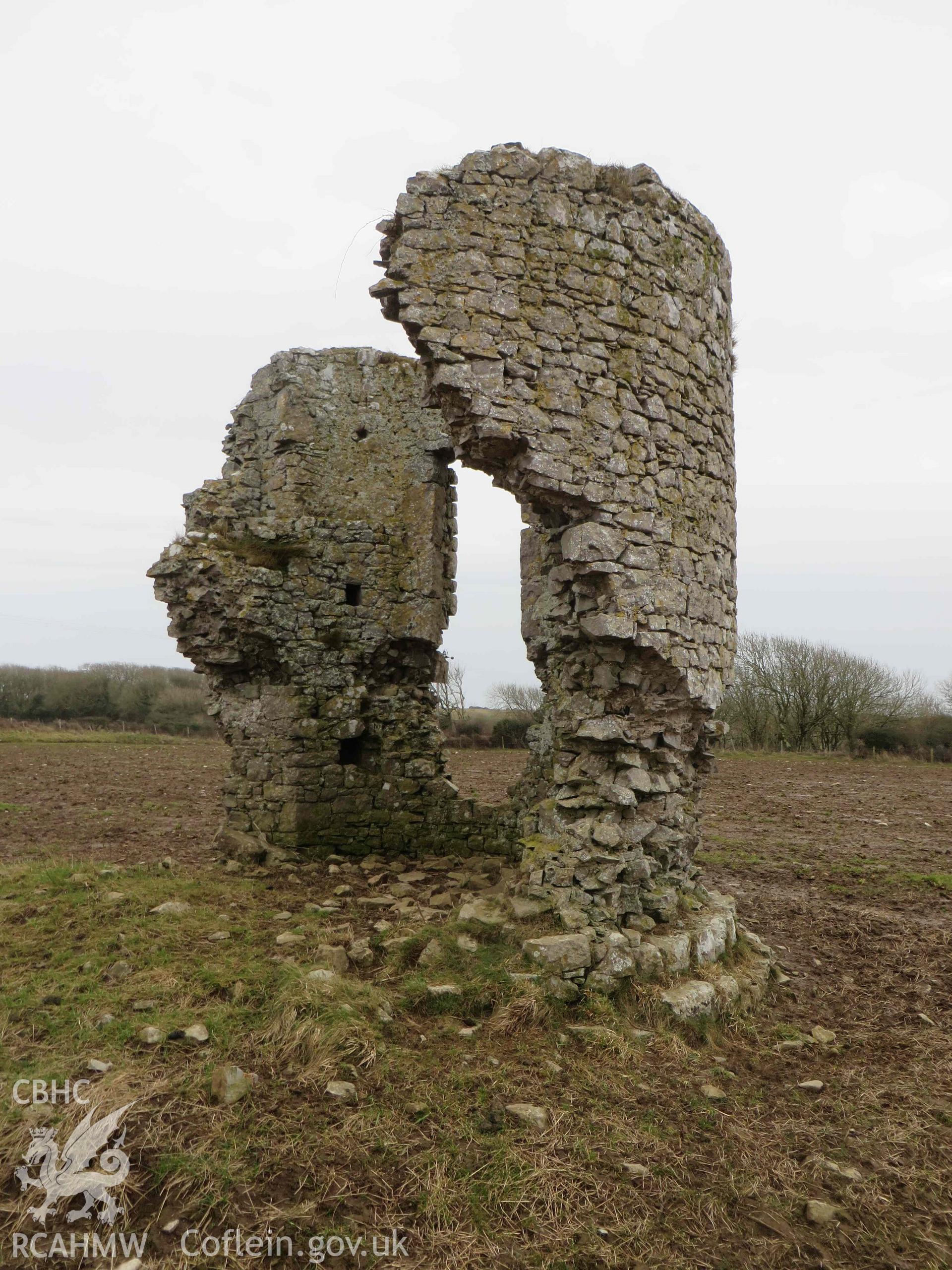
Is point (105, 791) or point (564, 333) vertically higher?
point (564, 333)

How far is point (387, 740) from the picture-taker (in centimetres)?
909

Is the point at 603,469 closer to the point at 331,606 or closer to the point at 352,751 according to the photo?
the point at 331,606

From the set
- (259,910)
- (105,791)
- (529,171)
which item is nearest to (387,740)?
(259,910)

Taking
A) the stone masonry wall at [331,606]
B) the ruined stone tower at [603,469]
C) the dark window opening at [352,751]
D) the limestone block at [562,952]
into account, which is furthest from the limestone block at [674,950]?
the dark window opening at [352,751]

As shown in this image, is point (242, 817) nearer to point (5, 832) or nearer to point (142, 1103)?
point (5, 832)

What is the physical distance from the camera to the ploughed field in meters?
3.19

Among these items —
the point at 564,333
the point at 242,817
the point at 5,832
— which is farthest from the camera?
the point at 5,832

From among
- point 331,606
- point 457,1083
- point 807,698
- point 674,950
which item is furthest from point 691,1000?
point 807,698

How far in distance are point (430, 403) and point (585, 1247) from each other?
192 inches

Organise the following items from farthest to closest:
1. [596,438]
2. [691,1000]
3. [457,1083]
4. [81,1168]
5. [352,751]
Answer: [352,751], [596,438], [691,1000], [457,1083], [81,1168]

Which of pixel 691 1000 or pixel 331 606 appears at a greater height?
pixel 331 606

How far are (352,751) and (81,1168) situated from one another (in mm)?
6094

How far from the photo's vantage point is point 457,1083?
13.1 feet

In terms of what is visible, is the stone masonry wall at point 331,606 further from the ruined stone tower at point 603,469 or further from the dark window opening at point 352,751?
the ruined stone tower at point 603,469
